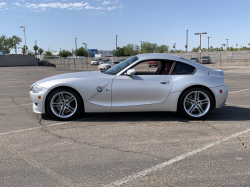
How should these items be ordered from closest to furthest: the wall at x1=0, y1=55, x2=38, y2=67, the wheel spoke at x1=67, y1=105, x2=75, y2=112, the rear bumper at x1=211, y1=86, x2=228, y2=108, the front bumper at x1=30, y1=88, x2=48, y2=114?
the front bumper at x1=30, y1=88, x2=48, y2=114
the wheel spoke at x1=67, y1=105, x2=75, y2=112
the rear bumper at x1=211, y1=86, x2=228, y2=108
the wall at x1=0, y1=55, x2=38, y2=67

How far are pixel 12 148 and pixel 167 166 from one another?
2319mm

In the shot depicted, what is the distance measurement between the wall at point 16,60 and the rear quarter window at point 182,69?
48490mm

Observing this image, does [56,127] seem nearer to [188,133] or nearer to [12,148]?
[12,148]

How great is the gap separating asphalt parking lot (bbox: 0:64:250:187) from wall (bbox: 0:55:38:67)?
47.1 metres

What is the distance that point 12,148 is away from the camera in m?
3.92

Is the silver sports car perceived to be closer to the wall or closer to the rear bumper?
the rear bumper

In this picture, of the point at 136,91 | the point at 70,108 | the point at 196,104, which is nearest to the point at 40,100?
the point at 70,108

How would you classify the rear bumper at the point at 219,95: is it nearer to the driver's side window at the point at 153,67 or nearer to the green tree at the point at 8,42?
the driver's side window at the point at 153,67

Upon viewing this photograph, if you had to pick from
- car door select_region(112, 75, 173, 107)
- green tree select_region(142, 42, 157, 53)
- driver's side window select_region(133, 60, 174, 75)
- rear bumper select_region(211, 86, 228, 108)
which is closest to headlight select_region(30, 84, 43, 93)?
car door select_region(112, 75, 173, 107)

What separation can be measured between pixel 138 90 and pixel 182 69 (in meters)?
1.15

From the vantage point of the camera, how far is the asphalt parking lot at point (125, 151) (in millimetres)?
2980

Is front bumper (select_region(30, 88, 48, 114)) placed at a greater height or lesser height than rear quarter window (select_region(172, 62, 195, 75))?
lesser

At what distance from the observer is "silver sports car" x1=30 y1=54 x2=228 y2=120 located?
5.39 metres

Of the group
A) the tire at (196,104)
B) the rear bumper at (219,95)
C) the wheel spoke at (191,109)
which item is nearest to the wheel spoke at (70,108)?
the tire at (196,104)
